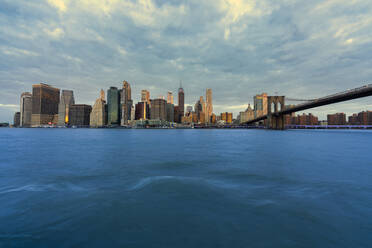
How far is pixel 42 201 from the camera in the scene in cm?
688

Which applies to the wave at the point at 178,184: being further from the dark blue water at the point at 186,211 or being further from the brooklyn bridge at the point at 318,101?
the brooklyn bridge at the point at 318,101

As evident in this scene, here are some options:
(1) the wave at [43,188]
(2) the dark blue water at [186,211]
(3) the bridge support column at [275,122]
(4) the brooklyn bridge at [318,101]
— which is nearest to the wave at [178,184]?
(2) the dark blue water at [186,211]

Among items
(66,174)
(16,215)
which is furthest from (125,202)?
(66,174)

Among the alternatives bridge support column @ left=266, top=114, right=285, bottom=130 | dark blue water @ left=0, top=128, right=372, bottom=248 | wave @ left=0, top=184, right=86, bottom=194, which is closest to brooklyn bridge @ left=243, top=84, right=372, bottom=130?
bridge support column @ left=266, top=114, right=285, bottom=130

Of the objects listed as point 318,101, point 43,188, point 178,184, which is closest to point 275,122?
point 318,101

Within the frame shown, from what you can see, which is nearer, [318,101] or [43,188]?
[43,188]

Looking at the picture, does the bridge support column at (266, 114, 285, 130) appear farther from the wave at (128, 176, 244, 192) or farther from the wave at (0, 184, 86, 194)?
the wave at (0, 184, 86, 194)

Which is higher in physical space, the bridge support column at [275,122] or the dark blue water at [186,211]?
the bridge support column at [275,122]

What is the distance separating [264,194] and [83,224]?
22.6 feet

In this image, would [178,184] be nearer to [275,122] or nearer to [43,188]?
[43,188]

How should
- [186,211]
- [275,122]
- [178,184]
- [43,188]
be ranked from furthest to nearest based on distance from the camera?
[275,122] → [178,184] → [43,188] → [186,211]

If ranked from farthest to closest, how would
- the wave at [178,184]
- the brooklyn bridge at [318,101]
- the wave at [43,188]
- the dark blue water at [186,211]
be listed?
the brooklyn bridge at [318,101] → the wave at [178,184] → the wave at [43,188] → the dark blue water at [186,211]

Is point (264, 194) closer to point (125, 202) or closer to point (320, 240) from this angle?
point (320, 240)

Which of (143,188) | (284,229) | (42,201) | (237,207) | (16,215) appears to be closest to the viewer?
(284,229)
